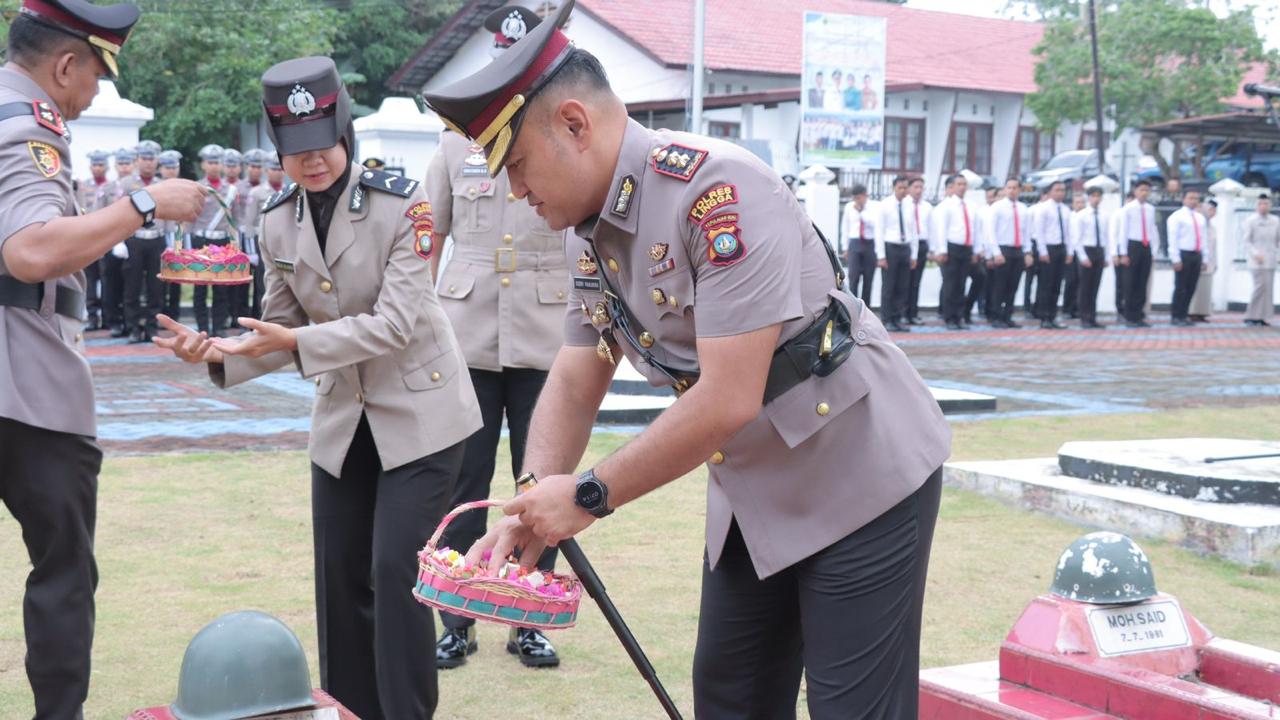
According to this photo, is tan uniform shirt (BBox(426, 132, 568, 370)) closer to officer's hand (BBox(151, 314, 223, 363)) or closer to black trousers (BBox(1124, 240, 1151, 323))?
officer's hand (BBox(151, 314, 223, 363))

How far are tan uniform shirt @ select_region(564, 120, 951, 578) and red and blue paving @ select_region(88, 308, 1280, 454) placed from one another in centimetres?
666

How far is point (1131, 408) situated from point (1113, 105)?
31.3 meters

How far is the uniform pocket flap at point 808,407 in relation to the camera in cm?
268

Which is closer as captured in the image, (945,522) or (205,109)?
(945,522)

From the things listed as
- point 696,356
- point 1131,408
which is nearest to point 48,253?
point 696,356

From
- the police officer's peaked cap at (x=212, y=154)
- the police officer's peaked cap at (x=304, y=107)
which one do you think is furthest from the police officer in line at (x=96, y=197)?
the police officer's peaked cap at (x=304, y=107)

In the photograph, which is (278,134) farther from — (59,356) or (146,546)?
(146,546)

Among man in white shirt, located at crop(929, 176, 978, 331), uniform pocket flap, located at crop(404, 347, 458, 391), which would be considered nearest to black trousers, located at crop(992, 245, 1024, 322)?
man in white shirt, located at crop(929, 176, 978, 331)

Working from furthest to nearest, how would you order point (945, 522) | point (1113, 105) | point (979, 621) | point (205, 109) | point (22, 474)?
point (1113, 105), point (205, 109), point (945, 522), point (979, 621), point (22, 474)

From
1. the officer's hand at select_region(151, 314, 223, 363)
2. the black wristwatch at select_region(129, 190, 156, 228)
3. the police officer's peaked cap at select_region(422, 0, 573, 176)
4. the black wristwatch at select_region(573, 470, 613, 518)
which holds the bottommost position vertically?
the black wristwatch at select_region(573, 470, 613, 518)

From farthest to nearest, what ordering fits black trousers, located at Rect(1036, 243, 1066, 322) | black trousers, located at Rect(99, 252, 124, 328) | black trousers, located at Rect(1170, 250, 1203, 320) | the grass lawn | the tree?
the tree < black trousers, located at Rect(1170, 250, 1203, 320) < black trousers, located at Rect(1036, 243, 1066, 322) < black trousers, located at Rect(99, 252, 124, 328) < the grass lawn

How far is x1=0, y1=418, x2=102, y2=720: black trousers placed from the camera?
374 cm

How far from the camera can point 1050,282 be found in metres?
21.5

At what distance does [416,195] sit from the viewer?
4039mm
